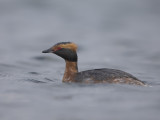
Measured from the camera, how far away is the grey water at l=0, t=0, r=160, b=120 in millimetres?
12031

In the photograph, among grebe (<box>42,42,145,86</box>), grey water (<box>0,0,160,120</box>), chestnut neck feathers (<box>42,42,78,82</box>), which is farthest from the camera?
chestnut neck feathers (<box>42,42,78,82</box>)

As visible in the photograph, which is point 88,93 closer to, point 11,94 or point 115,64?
point 11,94

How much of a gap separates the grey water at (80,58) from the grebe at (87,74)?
0.22 m

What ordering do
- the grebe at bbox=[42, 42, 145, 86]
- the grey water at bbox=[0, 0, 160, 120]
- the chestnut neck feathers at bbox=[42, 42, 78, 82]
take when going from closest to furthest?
the grey water at bbox=[0, 0, 160, 120] → the grebe at bbox=[42, 42, 145, 86] → the chestnut neck feathers at bbox=[42, 42, 78, 82]

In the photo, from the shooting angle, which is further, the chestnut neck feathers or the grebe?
the chestnut neck feathers

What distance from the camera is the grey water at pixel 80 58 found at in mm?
12031

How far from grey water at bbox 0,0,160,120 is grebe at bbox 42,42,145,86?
0.73ft

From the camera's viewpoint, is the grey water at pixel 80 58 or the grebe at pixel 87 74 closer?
the grey water at pixel 80 58

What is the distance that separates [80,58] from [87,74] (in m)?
8.69

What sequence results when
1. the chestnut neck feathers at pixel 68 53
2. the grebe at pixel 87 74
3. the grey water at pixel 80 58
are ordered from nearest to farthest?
1. the grey water at pixel 80 58
2. the grebe at pixel 87 74
3. the chestnut neck feathers at pixel 68 53

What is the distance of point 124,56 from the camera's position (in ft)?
77.6

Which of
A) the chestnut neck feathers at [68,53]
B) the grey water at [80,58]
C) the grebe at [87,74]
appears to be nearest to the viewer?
the grey water at [80,58]

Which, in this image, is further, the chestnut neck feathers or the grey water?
the chestnut neck feathers

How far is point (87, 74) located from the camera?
14789 mm
